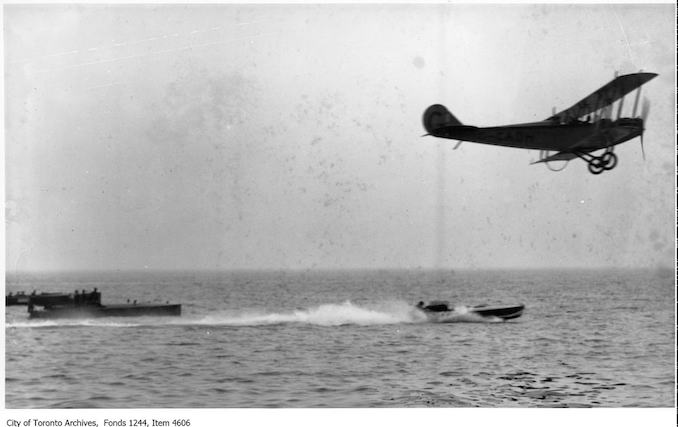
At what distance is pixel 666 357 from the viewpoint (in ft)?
109

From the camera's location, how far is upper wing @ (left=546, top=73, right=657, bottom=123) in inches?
527

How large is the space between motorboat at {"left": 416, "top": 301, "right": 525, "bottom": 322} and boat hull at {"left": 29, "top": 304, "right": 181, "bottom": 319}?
1778 cm

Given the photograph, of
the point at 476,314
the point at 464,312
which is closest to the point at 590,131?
the point at 476,314

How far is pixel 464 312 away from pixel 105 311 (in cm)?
2445

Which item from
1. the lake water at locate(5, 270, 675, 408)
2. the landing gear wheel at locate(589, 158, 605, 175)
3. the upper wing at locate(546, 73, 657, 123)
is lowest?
the lake water at locate(5, 270, 675, 408)

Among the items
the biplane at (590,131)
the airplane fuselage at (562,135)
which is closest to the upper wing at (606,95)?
the biplane at (590,131)

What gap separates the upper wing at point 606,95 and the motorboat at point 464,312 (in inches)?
1123

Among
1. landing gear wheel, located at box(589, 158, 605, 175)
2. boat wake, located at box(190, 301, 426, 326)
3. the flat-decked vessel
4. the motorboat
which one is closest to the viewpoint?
landing gear wheel, located at box(589, 158, 605, 175)

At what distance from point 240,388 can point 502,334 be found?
21.3 metres

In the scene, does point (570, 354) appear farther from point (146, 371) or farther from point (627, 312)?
point (627, 312)

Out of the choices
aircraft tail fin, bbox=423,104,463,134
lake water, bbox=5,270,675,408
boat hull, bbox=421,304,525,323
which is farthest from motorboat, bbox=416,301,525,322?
aircraft tail fin, bbox=423,104,463,134

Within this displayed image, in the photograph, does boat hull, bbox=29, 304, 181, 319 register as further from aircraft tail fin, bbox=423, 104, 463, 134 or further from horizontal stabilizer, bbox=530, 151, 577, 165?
aircraft tail fin, bbox=423, 104, 463, 134

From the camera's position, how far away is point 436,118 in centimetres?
1298

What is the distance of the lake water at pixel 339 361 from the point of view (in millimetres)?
21828
